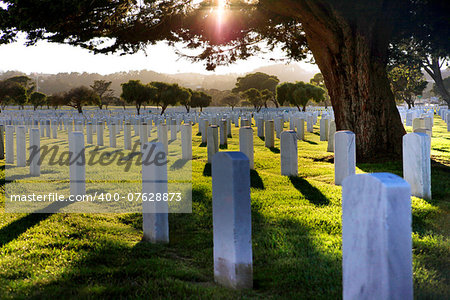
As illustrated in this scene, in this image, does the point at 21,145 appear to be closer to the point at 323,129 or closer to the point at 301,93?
the point at 323,129

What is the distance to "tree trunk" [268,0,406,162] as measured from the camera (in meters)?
10.8

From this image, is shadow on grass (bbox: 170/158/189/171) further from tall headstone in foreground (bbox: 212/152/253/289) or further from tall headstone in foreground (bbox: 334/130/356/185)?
tall headstone in foreground (bbox: 212/152/253/289)

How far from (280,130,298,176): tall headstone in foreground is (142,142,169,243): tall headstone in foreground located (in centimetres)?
473

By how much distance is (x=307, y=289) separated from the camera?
3623 millimetres

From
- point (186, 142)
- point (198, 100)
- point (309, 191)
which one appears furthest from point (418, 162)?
point (198, 100)

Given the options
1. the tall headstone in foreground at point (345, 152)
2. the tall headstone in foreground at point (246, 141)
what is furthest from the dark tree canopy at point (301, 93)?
the tall headstone in foreground at point (345, 152)

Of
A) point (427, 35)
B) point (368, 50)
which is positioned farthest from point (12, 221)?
point (427, 35)

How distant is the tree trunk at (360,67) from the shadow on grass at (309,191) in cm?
309

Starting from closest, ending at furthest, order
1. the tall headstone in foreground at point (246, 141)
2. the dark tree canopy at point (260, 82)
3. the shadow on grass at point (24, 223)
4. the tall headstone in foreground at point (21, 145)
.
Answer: the shadow on grass at point (24, 223) → the tall headstone in foreground at point (21, 145) → the tall headstone in foreground at point (246, 141) → the dark tree canopy at point (260, 82)

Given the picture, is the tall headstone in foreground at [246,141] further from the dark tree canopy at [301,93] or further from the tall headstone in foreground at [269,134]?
the dark tree canopy at [301,93]

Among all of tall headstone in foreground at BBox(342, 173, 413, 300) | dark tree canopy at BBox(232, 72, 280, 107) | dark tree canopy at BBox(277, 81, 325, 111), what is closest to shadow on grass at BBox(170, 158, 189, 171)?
tall headstone in foreground at BBox(342, 173, 413, 300)

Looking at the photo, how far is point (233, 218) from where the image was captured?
3418 millimetres

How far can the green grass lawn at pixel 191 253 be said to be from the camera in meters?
3.59

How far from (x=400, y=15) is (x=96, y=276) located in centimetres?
1256
